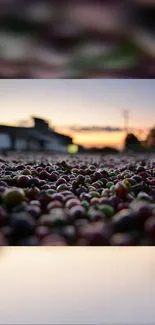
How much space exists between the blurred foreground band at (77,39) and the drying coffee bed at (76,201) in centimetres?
32

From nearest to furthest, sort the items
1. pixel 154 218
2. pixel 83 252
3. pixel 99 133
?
pixel 154 218
pixel 99 133
pixel 83 252

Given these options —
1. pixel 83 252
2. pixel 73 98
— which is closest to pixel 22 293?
pixel 83 252

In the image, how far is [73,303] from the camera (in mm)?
1587

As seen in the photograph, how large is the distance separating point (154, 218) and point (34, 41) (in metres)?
0.67

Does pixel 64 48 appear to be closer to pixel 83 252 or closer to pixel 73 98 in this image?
pixel 73 98

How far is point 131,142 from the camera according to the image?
1.70 metres

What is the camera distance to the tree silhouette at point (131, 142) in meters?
1.68

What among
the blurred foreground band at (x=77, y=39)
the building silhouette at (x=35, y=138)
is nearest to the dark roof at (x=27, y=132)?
the building silhouette at (x=35, y=138)

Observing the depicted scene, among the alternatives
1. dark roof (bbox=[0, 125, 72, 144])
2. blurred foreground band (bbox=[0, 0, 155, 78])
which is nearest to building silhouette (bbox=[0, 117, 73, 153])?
dark roof (bbox=[0, 125, 72, 144])

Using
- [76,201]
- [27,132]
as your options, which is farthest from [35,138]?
[76,201]

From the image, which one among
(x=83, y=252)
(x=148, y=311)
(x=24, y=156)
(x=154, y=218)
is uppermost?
(x=24, y=156)

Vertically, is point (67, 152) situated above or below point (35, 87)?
below

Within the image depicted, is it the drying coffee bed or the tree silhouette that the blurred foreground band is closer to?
the tree silhouette

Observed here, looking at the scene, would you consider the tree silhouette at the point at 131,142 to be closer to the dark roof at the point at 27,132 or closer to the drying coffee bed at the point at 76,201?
the drying coffee bed at the point at 76,201
